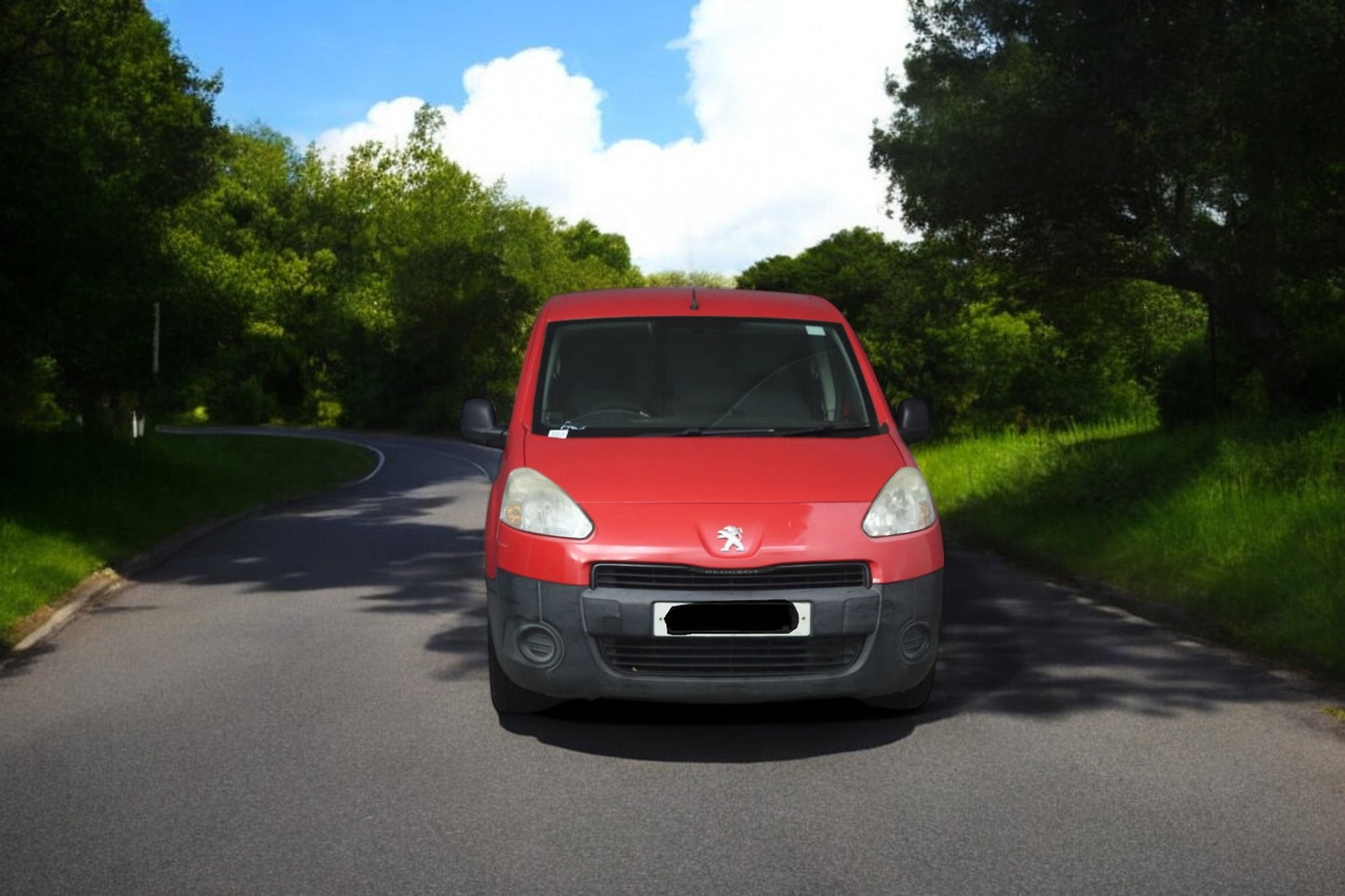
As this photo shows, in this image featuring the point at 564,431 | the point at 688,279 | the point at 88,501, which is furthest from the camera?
the point at 688,279

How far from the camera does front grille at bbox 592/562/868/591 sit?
5.82 m

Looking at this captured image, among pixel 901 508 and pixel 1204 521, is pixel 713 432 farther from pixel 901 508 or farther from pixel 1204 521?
pixel 1204 521

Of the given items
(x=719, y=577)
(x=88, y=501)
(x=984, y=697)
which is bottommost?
(x=984, y=697)

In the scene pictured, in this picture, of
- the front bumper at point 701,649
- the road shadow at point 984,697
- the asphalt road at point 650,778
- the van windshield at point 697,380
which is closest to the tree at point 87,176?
the asphalt road at point 650,778

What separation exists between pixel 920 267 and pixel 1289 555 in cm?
1266

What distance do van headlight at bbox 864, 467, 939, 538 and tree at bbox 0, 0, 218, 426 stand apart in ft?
40.1

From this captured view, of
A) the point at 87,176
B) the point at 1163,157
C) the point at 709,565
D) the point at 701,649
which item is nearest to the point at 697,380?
the point at 709,565

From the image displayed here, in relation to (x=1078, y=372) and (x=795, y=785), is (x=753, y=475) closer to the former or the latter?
(x=795, y=785)

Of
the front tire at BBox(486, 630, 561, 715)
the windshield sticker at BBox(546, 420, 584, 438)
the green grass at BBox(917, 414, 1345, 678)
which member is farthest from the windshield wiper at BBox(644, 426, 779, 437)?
the green grass at BBox(917, 414, 1345, 678)

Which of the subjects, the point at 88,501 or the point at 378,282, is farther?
the point at 378,282

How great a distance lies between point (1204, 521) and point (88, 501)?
12.0 m

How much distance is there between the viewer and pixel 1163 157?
15641 millimetres

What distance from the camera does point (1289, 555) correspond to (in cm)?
1001

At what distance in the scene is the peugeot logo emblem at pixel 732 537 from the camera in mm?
5836
